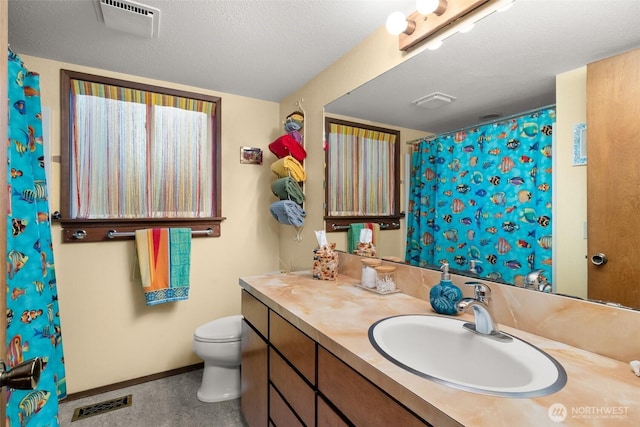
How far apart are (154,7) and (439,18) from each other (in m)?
1.31

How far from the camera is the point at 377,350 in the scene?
0.86 m

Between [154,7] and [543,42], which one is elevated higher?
[154,7]

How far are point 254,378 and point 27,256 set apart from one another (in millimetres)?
1205

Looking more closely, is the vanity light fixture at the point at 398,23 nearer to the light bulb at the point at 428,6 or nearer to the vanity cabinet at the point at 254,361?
the light bulb at the point at 428,6

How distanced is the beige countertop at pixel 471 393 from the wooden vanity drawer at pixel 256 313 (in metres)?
0.23

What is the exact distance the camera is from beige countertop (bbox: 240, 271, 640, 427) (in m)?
0.59

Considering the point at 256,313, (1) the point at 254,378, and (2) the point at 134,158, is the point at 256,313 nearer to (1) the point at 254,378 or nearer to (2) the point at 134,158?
(1) the point at 254,378

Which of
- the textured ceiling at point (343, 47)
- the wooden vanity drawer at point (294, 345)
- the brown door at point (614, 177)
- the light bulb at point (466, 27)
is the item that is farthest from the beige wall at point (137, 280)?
the brown door at point (614, 177)

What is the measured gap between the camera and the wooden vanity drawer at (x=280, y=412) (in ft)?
3.87

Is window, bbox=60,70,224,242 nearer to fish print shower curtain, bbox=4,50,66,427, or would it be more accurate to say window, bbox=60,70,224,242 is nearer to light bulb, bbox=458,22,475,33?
fish print shower curtain, bbox=4,50,66,427

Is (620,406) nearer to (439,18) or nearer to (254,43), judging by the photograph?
(439,18)

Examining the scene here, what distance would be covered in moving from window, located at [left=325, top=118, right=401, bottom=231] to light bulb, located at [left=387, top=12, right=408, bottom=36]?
0.46 meters

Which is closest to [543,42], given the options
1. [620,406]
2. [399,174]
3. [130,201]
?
[399,174]

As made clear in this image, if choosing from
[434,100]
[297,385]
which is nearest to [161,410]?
[297,385]
